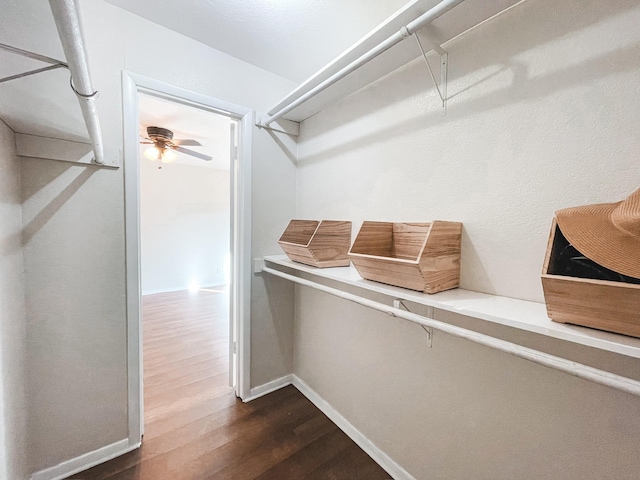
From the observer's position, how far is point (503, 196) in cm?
98

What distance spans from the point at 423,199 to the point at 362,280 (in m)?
0.47

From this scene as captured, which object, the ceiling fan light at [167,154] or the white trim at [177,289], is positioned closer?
the ceiling fan light at [167,154]

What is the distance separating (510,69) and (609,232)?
2.28 ft

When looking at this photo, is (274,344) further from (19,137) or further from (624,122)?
(624,122)

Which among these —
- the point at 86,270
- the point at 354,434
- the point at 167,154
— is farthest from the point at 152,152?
the point at 354,434

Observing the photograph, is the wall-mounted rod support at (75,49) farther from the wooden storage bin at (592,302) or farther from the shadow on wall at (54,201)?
the wooden storage bin at (592,302)

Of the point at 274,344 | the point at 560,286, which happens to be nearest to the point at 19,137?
the point at 274,344

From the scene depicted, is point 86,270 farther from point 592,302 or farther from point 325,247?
point 592,302

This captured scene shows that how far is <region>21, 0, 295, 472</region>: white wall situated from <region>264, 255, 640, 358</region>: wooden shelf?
1263 mm

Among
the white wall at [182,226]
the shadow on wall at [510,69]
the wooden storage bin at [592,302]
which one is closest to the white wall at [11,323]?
the shadow on wall at [510,69]

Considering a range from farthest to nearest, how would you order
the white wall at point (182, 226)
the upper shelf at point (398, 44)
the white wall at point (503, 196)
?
the white wall at point (182, 226), the upper shelf at point (398, 44), the white wall at point (503, 196)

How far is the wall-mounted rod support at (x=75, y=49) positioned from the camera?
0.54 meters

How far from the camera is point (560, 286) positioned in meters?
0.63

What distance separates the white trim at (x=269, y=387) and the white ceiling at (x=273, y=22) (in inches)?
89.2
